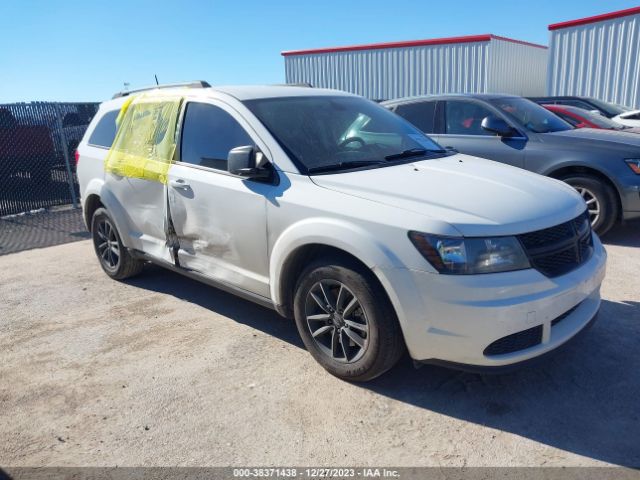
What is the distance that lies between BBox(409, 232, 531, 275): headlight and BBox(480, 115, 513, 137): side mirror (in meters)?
3.76

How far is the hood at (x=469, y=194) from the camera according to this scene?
277 cm

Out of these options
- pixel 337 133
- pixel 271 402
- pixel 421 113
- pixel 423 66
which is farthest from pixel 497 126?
pixel 423 66

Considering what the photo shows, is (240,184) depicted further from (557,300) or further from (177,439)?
(557,300)

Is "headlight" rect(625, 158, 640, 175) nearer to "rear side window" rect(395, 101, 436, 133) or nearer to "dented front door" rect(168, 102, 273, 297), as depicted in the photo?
"rear side window" rect(395, 101, 436, 133)

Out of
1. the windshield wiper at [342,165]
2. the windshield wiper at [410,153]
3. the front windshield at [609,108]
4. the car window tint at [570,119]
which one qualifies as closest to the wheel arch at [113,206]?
the windshield wiper at [342,165]

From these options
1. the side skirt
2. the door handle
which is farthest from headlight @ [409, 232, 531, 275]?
the door handle

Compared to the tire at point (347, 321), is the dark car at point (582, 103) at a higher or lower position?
higher

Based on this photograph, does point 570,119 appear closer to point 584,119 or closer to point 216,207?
point 584,119

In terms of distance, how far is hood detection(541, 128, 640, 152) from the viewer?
5.83 metres

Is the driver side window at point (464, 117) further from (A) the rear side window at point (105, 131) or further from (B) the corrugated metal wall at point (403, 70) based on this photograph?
(B) the corrugated metal wall at point (403, 70)

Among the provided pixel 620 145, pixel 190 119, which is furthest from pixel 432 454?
pixel 620 145

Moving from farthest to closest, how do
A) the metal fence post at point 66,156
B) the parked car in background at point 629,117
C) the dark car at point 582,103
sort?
the dark car at point 582,103 → the parked car in background at point 629,117 → the metal fence post at point 66,156

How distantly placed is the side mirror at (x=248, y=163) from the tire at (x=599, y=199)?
4.15m

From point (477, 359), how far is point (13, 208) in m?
9.44
